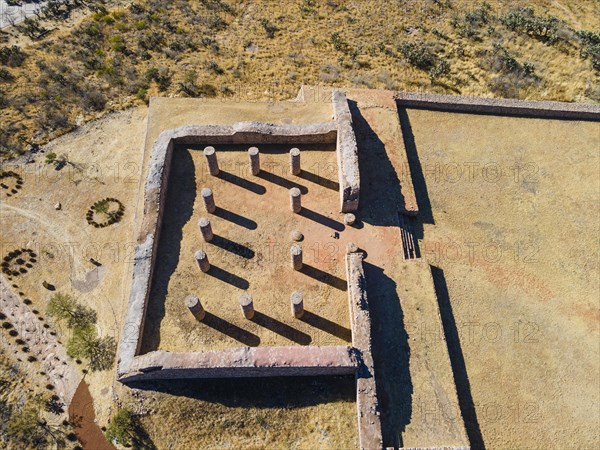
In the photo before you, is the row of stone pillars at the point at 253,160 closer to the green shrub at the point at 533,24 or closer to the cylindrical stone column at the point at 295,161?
the cylindrical stone column at the point at 295,161

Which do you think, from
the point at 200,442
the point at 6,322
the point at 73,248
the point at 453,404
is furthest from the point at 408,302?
the point at 6,322

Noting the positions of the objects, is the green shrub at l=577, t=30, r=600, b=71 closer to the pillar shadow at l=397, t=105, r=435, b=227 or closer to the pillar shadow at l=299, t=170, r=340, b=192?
the pillar shadow at l=397, t=105, r=435, b=227

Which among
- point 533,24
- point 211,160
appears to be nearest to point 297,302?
point 211,160

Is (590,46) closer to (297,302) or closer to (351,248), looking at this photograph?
(351,248)

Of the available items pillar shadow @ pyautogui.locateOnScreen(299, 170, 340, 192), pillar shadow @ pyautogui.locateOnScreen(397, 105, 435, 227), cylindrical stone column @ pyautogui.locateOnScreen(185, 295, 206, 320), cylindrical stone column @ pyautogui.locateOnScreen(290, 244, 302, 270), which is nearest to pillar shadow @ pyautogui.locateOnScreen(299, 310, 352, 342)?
cylindrical stone column @ pyautogui.locateOnScreen(290, 244, 302, 270)

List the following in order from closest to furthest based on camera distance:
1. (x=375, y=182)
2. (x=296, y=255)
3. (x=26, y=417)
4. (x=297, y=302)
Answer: (x=297, y=302)
(x=26, y=417)
(x=296, y=255)
(x=375, y=182)

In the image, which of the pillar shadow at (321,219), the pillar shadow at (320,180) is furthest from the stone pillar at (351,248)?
the pillar shadow at (320,180)

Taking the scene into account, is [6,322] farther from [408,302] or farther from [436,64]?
[436,64]
